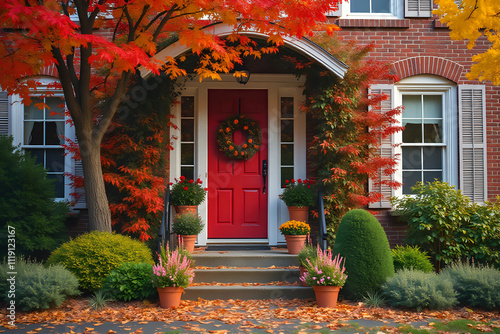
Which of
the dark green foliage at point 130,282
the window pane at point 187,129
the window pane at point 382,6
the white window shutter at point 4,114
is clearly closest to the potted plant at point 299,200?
the window pane at point 187,129

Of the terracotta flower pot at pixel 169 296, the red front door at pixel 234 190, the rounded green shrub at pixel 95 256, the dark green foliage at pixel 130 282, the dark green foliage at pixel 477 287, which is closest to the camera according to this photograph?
the dark green foliage at pixel 477 287

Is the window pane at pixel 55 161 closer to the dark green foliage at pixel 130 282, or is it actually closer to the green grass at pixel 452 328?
the dark green foliage at pixel 130 282

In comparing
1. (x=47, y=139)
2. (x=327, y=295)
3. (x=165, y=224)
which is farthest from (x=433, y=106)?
(x=47, y=139)

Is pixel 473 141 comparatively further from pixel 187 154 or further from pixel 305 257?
pixel 187 154

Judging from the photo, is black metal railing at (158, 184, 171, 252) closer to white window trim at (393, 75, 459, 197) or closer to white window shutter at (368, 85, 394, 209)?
white window shutter at (368, 85, 394, 209)

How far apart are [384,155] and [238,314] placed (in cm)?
392

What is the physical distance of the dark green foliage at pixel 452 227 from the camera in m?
6.57

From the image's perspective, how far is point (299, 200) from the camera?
7102 millimetres

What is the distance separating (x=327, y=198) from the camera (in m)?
6.96

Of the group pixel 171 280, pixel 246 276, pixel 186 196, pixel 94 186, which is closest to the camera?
pixel 171 280

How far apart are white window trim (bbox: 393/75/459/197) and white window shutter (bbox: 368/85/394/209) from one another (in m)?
0.17

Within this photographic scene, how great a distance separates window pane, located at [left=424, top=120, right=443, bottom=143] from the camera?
25.7ft

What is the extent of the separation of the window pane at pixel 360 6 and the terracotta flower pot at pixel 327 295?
4943 mm

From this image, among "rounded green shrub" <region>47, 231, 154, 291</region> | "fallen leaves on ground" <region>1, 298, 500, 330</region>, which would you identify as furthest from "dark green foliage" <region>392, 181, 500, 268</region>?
Result: "rounded green shrub" <region>47, 231, 154, 291</region>
